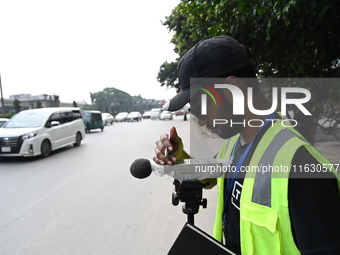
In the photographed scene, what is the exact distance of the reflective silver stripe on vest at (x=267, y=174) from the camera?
2.81ft

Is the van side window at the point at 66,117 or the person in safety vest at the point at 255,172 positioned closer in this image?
the person in safety vest at the point at 255,172

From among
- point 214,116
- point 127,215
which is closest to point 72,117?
point 127,215

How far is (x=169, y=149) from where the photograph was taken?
116cm

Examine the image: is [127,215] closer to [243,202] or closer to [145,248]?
[145,248]

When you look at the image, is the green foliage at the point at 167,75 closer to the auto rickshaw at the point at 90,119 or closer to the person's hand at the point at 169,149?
the auto rickshaw at the point at 90,119

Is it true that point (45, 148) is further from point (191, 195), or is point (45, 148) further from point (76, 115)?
point (191, 195)

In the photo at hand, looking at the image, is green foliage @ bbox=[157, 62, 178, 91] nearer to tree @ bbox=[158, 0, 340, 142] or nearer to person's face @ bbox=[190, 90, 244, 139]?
tree @ bbox=[158, 0, 340, 142]

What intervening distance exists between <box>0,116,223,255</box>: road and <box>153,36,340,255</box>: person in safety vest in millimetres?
2141

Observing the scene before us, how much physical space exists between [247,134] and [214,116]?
168 mm

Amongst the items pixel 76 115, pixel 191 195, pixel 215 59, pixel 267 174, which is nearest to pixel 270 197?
pixel 267 174

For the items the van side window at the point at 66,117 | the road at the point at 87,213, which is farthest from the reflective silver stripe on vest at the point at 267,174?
the van side window at the point at 66,117

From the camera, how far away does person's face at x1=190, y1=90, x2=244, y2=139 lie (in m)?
1.13

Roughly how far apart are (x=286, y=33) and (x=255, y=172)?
5522mm

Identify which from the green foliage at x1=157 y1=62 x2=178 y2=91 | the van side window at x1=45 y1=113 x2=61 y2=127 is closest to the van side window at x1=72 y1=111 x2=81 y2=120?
the van side window at x1=45 y1=113 x2=61 y2=127
